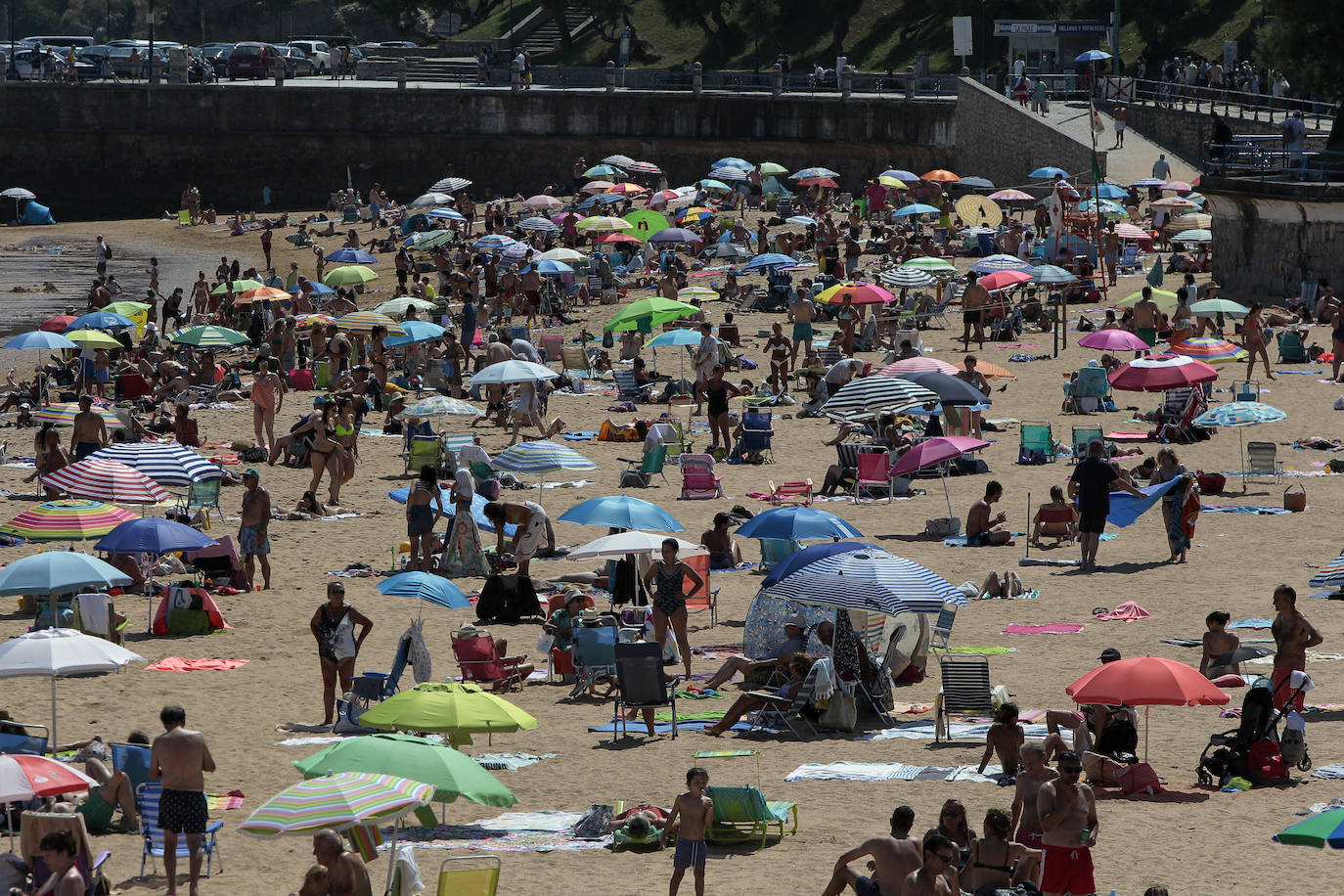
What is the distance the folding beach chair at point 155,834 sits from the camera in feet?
29.7

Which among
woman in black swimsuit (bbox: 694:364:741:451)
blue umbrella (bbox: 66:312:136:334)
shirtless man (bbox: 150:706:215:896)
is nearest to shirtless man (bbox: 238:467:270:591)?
shirtless man (bbox: 150:706:215:896)

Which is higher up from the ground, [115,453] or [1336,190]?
[1336,190]

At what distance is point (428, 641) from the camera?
14.2 m

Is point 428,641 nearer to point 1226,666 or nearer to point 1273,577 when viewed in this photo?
point 1226,666

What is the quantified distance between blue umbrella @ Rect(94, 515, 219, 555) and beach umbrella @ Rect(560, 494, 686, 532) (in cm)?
294

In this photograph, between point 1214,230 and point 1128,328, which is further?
point 1214,230

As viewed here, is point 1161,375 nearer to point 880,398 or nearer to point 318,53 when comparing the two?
point 880,398

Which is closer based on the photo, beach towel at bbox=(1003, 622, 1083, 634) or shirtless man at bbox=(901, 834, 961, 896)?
shirtless man at bbox=(901, 834, 961, 896)

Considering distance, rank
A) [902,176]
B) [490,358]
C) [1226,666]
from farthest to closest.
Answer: [902,176] < [490,358] < [1226,666]

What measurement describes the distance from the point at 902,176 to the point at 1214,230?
10348 millimetres

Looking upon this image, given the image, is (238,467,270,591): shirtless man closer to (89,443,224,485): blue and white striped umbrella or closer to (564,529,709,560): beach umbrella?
(89,443,224,485): blue and white striped umbrella

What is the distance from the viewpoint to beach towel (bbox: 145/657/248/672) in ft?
43.1

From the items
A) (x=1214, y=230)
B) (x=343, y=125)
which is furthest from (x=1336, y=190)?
(x=343, y=125)

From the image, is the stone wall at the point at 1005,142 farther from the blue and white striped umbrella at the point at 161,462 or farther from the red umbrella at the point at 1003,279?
the blue and white striped umbrella at the point at 161,462
